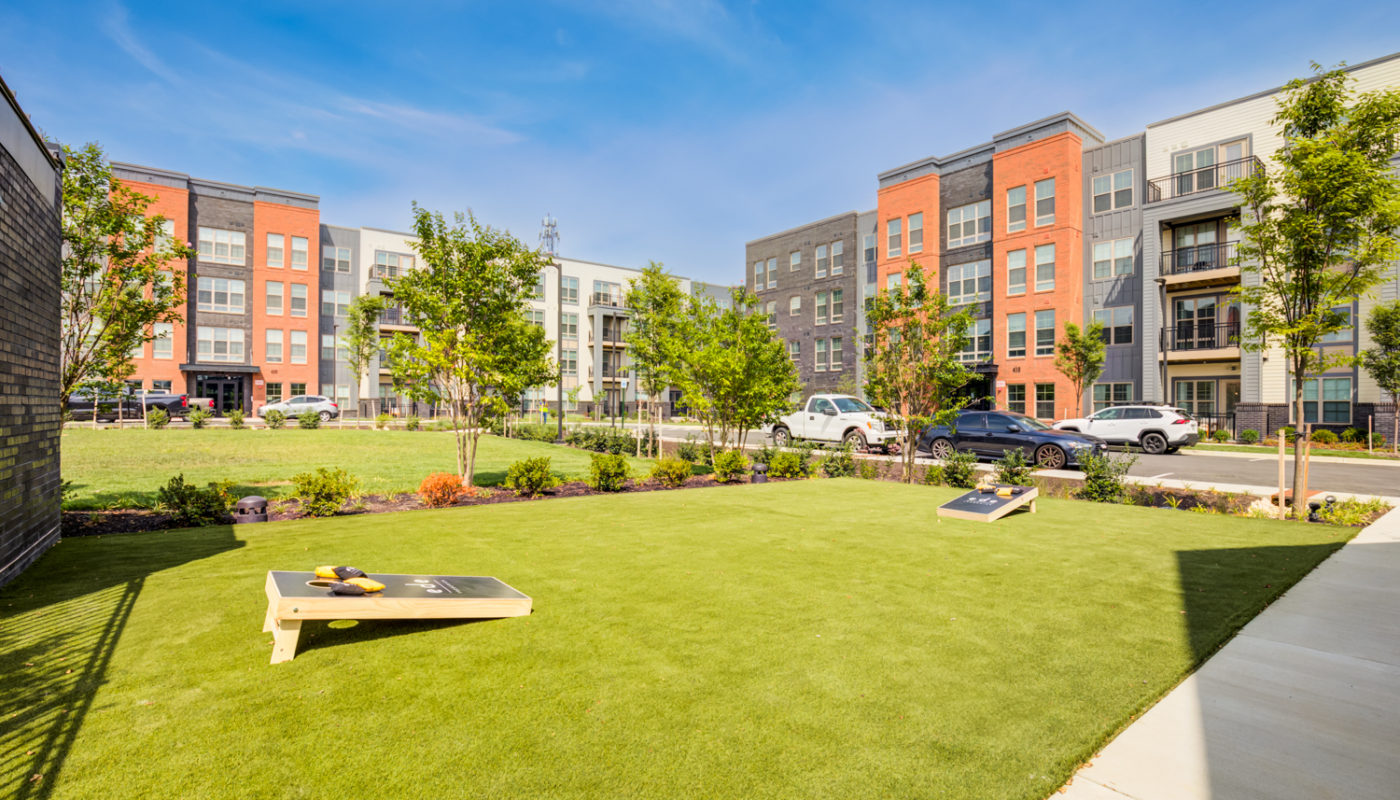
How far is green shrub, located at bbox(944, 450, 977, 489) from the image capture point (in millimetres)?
13672

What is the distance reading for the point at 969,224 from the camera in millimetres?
36406

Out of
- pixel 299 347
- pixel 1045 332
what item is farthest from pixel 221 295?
pixel 1045 332

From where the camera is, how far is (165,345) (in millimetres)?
41156

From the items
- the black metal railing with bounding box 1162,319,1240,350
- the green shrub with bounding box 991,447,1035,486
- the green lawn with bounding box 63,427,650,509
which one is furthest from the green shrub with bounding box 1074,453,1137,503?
the black metal railing with bounding box 1162,319,1240,350

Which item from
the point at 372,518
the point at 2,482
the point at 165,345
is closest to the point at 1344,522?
the point at 372,518

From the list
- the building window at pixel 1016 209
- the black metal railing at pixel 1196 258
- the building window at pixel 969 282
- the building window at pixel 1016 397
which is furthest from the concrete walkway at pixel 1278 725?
the building window at pixel 969 282

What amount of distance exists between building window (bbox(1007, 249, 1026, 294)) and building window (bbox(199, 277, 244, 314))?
49965mm

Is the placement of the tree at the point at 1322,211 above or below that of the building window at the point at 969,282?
below

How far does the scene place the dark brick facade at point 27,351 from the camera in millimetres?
5551

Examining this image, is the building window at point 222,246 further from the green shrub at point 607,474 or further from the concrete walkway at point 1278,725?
the concrete walkway at point 1278,725

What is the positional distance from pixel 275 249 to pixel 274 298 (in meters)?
3.57

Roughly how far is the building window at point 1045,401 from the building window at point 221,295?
5138cm

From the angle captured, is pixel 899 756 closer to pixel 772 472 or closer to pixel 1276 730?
pixel 1276 730

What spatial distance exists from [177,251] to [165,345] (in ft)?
132
